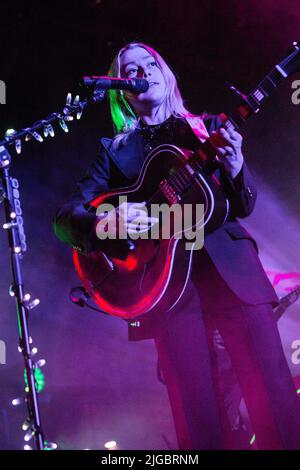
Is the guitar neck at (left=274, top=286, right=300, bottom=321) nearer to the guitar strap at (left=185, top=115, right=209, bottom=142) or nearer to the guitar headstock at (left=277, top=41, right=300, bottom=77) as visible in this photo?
the guitar strap at (left=185, top=115, right=209, bottom=142)

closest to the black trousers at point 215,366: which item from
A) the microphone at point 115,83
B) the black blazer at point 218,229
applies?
the black blazer at point 218,229

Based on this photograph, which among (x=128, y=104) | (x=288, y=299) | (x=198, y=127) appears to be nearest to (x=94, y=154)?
(x=128, y=104)

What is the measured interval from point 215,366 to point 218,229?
0.54 meters

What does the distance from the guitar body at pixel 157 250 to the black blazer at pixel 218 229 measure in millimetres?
59

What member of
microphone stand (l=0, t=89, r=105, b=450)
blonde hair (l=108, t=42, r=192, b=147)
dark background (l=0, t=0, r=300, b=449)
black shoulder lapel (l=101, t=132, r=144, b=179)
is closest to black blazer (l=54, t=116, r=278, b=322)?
black shoulder lapel (l=101, t=132, r=144, b=179)

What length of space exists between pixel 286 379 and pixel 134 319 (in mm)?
640

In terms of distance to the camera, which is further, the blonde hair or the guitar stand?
the blonde hair

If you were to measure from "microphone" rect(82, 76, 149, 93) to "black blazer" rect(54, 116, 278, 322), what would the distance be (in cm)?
33

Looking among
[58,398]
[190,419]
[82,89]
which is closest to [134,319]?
[190,419]

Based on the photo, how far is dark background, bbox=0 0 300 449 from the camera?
10.2 feet

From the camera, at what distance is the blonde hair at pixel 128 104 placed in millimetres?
2191

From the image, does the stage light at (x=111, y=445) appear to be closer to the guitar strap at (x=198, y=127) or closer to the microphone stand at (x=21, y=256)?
the microphone stand at (x=21, y=256)

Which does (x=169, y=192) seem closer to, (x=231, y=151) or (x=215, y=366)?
(x=231, y=151)

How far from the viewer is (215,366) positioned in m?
1.81
